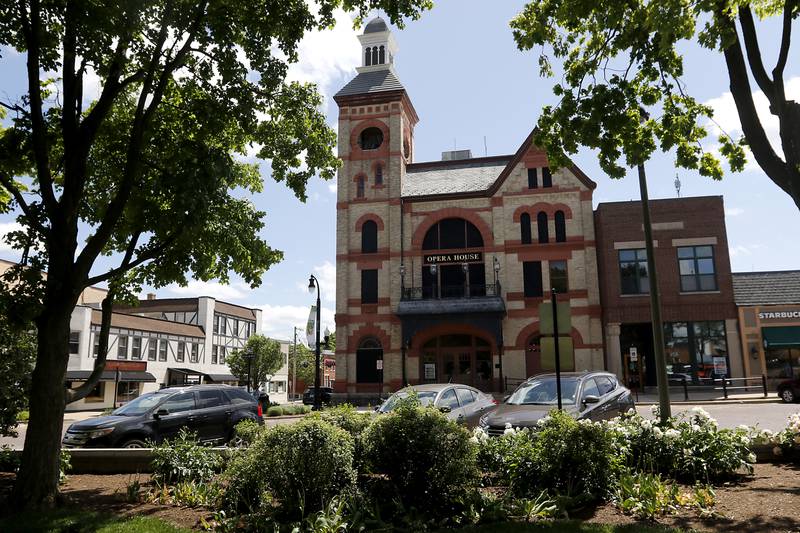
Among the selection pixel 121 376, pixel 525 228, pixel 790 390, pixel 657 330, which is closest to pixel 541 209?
pixel 525 228

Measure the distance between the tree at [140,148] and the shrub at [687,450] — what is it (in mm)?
6650

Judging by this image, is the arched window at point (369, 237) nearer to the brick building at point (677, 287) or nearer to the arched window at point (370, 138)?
the arched window at point (370, 138)

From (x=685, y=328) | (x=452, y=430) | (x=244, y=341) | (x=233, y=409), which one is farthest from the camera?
(x=244, y=341)

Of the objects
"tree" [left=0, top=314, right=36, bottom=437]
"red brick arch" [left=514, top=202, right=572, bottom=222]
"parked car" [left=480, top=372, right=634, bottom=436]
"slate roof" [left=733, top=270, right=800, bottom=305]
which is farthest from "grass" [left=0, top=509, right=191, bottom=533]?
"slate roof" [left=733, top=270, right=800, bottom=305]

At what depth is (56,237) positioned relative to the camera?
7.91 meters

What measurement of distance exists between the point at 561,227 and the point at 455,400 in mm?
22603

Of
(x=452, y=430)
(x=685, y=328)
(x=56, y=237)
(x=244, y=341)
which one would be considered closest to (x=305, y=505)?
(x=452, y=430)

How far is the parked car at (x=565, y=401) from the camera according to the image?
432 inches

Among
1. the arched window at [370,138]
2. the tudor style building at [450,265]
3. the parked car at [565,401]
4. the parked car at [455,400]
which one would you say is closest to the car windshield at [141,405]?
the parked car at [455,400]

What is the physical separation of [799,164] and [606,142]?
3.28m

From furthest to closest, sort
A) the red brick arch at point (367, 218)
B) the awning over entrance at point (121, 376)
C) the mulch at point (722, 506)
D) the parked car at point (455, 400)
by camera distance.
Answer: the awning over entrance at point (121, 376), the red brick arch at point (367, 218), the parked car at point (455, 400), the mulch at point (722, 506)

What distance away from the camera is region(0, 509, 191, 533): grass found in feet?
20.9

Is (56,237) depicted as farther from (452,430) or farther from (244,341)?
(244,341)

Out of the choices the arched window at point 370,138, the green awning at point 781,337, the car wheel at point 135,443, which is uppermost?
the arched window at point 370,138
